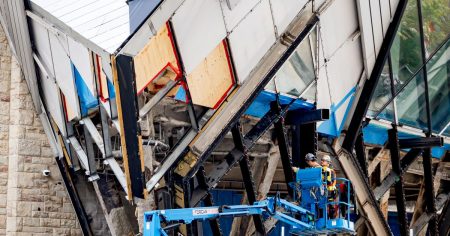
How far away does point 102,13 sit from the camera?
1919 centimetres

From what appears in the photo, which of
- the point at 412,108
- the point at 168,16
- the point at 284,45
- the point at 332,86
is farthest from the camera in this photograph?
the point at 412,108

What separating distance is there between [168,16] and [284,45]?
3614 mm

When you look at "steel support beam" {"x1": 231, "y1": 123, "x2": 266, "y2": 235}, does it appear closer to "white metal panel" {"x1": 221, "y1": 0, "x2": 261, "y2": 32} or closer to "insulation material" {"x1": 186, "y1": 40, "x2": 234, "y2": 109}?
"insulation material" {"x1": 186, "y1": 40, "x2": 234, "y2": 109}

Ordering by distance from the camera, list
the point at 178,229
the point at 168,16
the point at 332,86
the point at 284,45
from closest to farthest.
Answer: the point at 168,16
the point at 178,229
the point at 284,45
the point at 332,86

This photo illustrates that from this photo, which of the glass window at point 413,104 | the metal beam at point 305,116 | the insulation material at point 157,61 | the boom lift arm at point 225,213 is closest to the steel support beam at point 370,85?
the glass window at point 413,104

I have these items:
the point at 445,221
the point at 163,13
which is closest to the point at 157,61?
the point at 163,13

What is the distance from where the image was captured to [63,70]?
20.8 m

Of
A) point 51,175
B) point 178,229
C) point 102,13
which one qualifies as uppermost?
point 102,13

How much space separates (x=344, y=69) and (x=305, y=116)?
1382 mm

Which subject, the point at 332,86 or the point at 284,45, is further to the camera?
the point at 332,86

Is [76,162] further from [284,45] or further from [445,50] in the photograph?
[445,50]

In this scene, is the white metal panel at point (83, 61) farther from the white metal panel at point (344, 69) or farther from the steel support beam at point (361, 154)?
the steel support beam at point (361, 154)

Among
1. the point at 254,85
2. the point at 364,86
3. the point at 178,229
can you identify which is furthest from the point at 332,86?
the point at 178,229

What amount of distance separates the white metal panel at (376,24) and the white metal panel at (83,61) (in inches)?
254
